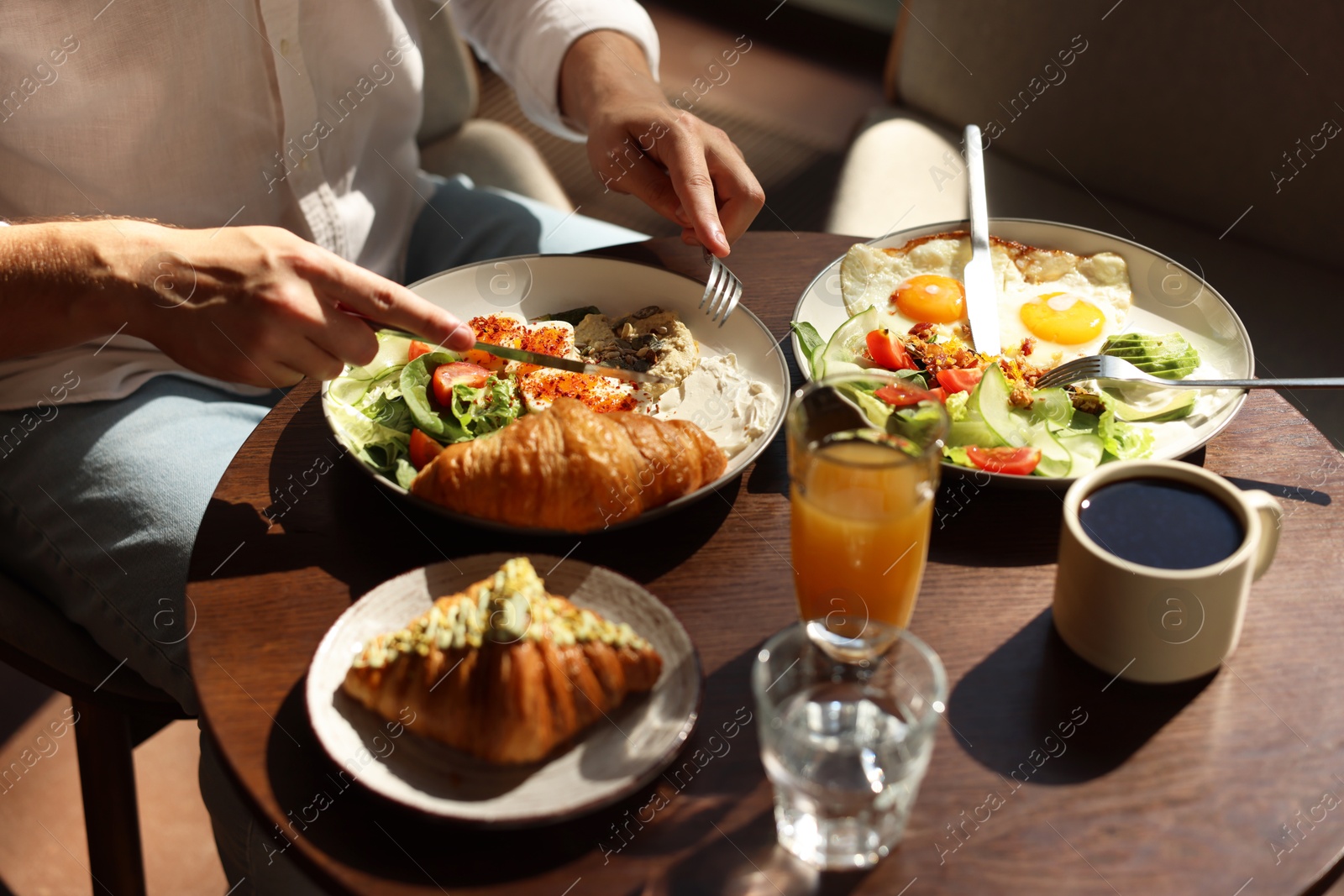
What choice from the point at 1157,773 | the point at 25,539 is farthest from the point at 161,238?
the point at 1157,773

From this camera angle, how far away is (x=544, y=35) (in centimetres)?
191

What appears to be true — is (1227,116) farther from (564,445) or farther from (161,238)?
(161,238)

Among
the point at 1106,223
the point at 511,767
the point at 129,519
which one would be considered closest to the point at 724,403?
the point at 511,767

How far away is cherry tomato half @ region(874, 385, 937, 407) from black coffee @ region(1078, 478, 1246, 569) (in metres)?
0.19

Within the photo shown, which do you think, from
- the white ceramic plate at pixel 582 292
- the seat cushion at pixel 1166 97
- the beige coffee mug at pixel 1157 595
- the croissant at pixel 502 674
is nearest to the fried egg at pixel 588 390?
the white ceramic plate at pixel 582 292

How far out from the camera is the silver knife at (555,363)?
1.27 m

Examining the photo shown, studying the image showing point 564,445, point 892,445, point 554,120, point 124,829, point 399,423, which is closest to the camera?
point 892,445

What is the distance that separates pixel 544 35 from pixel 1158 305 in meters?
1.18

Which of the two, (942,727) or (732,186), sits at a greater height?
(732,186)

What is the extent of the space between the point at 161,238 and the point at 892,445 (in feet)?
3.13

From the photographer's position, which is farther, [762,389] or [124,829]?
[124,829]

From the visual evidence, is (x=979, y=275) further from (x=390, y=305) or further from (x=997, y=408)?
(x=390, y=305)

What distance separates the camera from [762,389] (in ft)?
4.47

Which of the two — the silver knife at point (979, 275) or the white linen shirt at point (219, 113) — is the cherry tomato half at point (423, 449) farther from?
the silver knife at point (979, 275)
